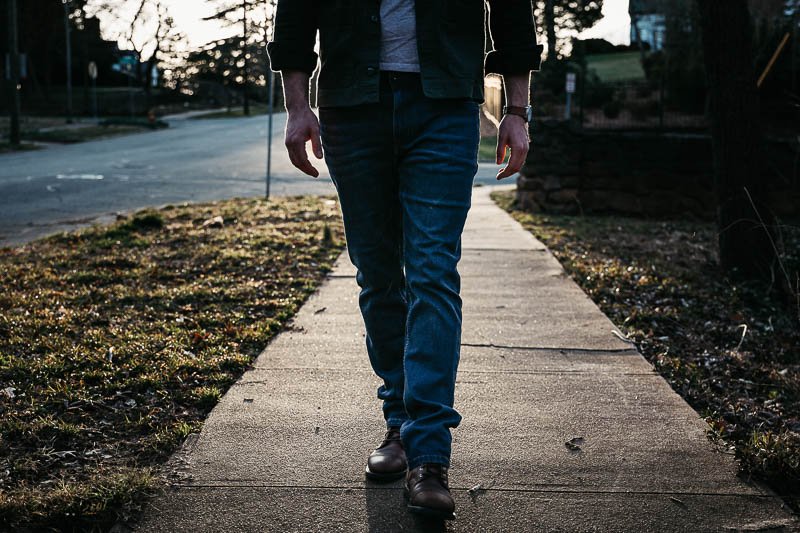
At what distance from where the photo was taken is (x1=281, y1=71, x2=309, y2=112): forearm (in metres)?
2.70

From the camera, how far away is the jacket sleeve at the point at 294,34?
268cm

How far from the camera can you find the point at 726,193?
20.3 feet

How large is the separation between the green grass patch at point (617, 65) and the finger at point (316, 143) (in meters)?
27.3

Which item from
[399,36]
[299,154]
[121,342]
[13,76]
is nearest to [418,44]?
[399,36]

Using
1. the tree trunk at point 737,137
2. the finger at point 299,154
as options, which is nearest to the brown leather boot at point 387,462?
the finger at point 299,154

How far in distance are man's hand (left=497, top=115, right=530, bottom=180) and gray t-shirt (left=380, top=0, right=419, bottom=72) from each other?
0.36 metres

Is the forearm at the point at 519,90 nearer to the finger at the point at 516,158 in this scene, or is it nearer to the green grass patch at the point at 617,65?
the finger at the point at 516,158

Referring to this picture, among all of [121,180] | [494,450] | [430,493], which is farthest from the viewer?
[121,180]

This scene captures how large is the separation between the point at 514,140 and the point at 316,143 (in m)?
0.62

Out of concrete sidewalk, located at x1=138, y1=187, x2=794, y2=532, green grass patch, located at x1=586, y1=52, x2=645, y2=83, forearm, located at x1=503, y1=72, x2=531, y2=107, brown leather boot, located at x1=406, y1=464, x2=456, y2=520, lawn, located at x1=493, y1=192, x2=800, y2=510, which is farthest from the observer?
green grass patch, located at x1=586, y1=52, x2=645, y2=83

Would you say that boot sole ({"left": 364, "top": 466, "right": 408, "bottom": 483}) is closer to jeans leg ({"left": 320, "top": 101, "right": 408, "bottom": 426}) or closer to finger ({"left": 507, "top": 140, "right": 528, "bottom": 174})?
jeans leg ({"left": 320, "top": 101, "right": 408, "bottom": 426})

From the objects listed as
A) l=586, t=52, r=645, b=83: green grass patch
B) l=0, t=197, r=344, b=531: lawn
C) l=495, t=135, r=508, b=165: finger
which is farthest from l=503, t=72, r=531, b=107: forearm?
l=586, t=52, r=645, b=83: green grass patch

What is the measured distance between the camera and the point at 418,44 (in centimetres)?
257

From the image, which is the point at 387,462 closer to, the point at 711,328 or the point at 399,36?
the point at 399,36
